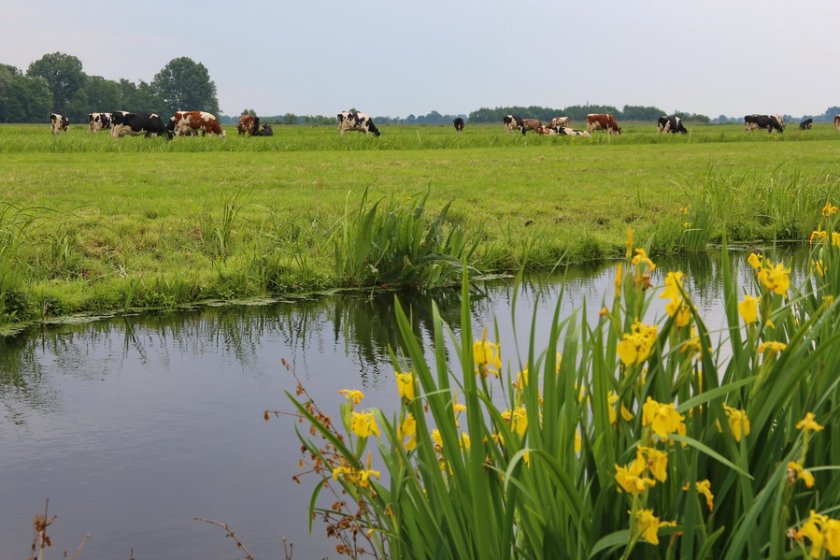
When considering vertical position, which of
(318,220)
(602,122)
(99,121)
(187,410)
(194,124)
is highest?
(602,122)

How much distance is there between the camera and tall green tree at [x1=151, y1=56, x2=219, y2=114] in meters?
125

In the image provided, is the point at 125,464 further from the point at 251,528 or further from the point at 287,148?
the point at 287,148

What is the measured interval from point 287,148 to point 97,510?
25864mm

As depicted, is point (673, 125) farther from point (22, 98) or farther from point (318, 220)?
point (22, 98)

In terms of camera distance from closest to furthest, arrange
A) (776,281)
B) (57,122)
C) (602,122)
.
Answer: (776,281)
(57,122)
(602,122)

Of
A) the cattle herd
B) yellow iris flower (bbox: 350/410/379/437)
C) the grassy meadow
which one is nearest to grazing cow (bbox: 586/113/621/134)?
the cattle herd

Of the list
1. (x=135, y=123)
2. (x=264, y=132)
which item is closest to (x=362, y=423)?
(x=135, y=123)

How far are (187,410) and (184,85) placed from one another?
12604 centimetres

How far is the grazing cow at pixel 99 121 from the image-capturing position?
45562 mm

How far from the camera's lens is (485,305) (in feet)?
26.8

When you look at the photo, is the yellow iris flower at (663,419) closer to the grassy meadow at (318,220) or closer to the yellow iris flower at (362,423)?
the yellow iris flower at (362,423)

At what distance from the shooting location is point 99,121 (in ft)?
152

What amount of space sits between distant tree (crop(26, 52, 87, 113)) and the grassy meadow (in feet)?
356

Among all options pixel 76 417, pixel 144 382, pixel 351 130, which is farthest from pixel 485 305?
pixel 351 130
